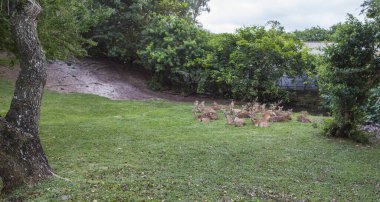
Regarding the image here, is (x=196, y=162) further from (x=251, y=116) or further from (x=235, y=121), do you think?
(x=251, y=116)

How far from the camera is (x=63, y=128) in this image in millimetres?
7945

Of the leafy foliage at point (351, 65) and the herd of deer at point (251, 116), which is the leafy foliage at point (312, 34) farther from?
the leafy foliage at point (351, 65)

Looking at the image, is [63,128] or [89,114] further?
[89,114]

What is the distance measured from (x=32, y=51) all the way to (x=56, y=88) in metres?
9.22

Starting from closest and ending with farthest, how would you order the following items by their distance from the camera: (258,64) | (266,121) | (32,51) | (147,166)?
(32,51) → (147,166) → (266,121) → (258,64)

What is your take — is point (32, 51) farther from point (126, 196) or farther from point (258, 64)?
point (258, 64)

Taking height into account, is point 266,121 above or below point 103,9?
below

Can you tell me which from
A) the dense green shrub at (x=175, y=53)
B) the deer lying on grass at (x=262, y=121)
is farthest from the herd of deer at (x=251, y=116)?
the dense green shrub at (x=175, y=53)

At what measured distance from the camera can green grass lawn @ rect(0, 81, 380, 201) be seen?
13.8 feet

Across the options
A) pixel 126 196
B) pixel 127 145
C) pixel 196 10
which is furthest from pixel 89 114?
pixel 196 10

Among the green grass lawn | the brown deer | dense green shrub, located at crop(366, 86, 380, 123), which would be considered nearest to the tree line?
dense green shrub, located at crop(366, 86, 380, 123)

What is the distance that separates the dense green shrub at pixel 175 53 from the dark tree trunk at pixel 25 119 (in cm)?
917

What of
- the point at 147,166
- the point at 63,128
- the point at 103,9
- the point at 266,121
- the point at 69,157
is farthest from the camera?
the point at 103,9

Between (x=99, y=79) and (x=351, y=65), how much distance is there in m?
10.5
